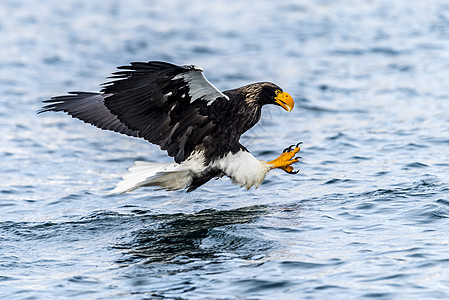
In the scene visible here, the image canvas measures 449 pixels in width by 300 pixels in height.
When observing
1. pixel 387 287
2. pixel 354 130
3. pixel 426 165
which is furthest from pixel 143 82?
pixel 354 130

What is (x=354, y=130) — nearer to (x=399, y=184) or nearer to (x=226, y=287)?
(x=399, y=184)

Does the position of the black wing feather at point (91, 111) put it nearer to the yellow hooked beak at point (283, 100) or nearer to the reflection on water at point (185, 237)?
the reflection on water at point (185, 237)

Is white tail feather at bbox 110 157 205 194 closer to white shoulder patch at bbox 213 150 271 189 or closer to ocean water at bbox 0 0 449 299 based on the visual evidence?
white shoulder patch at bbox 213 150 271 189

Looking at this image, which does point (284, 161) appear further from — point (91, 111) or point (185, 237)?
point (91, 111)

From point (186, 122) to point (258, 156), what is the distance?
9.68 ft

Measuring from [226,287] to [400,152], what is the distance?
4588mm

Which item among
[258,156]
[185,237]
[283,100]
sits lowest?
[185,237]

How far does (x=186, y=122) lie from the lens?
7.23 m

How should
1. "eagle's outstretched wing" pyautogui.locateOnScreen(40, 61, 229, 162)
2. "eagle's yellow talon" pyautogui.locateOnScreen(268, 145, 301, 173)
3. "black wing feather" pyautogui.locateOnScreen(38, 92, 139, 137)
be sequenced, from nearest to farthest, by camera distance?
1. "eagle's outstretched wing" pyautogui.locateOnScreen(40, 61, 229, 162)
2. "eagle's yellow talon" pyautogui.locateOnScreen(268, 145, 301, 173)
3. "black wing feather" pyautogui.locateOnScreen(38, 92, 139, 137)

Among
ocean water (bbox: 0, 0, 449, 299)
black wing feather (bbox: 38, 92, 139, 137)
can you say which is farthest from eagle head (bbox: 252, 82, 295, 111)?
black wing feather (bbox: 38, 92, 139, 137)

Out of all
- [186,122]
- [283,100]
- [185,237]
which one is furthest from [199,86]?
[185,237]

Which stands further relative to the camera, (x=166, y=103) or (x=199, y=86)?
(x=166, y=103)

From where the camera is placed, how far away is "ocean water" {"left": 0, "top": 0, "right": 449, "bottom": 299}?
5961 mm

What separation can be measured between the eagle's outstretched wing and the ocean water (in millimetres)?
848
